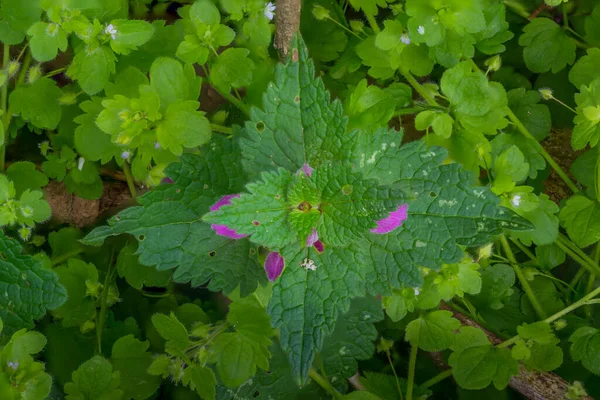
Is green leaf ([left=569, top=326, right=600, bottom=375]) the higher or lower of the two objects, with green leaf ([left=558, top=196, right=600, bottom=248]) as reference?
lower

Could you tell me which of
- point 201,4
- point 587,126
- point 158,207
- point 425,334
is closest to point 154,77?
point 201,4

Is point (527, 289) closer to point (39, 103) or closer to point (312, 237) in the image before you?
point (312, 237)

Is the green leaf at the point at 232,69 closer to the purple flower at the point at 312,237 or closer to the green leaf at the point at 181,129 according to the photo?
the green leaf at the point at 181,129

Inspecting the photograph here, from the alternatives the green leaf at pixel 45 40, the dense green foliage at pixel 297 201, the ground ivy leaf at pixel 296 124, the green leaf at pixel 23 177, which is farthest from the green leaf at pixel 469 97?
the green leaf at pixel 23 177

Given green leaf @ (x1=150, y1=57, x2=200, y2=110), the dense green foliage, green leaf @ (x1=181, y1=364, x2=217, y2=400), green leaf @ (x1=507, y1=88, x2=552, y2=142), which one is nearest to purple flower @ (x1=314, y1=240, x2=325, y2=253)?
the dense green foliage

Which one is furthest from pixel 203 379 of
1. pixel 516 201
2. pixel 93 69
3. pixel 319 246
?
pixel 516 201

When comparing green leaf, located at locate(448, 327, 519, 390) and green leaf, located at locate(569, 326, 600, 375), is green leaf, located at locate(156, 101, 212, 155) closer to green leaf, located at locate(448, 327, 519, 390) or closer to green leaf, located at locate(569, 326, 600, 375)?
green leaf, located at locate(448, 327, 519, 390)
